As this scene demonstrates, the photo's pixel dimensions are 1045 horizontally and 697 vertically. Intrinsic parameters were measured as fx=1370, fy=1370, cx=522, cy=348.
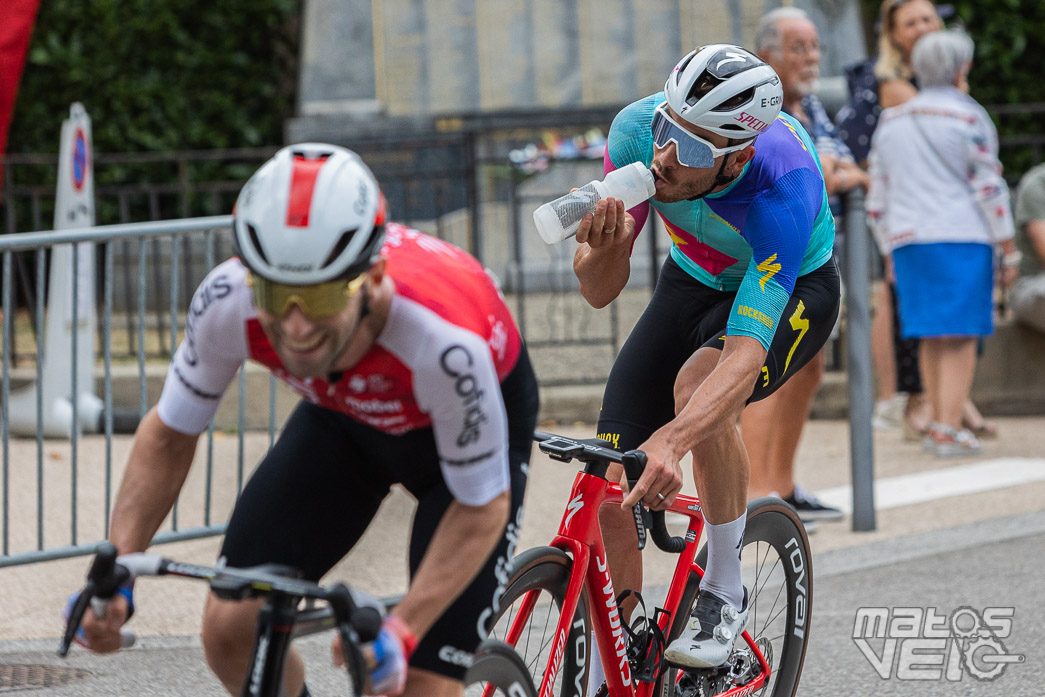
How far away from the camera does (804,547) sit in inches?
157

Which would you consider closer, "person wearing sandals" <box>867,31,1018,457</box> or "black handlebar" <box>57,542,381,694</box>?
"black handlebar" <box>57,542,381,694</box>

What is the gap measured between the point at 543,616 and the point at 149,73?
11103mm

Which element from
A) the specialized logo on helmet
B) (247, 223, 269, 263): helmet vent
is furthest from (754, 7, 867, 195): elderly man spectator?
(247, 223, 269, 263): helmet vent

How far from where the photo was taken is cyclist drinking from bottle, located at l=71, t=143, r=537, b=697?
235 centimetres

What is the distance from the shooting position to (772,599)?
13.1ft

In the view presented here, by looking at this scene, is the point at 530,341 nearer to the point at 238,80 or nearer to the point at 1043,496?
the point at 1043,496

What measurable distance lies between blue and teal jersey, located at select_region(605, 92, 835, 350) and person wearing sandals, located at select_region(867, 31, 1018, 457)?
388 centimetres

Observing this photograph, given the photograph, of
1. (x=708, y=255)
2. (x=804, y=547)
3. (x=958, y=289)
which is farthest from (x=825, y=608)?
(x=958, y=289)

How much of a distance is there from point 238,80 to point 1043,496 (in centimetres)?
928

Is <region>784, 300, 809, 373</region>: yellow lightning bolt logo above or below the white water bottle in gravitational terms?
below

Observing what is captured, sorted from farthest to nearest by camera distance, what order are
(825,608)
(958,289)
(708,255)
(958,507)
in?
(958,289), (958,507), (825,608), (708,255)

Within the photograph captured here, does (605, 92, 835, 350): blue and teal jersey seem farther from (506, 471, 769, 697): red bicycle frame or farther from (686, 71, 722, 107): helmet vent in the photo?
(506, 471, 769, 697): red bicycle frame

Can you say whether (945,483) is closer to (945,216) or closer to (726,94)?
(945,216)

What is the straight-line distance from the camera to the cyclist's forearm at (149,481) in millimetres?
2672
